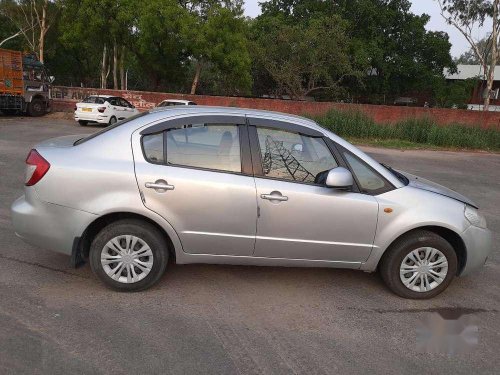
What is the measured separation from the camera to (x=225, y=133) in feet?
12.5

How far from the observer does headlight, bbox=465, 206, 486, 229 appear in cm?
391

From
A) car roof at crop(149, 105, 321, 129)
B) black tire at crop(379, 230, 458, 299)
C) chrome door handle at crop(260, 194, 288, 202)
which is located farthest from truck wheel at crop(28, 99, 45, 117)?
black tire at crop(379, 230, 458, 299)

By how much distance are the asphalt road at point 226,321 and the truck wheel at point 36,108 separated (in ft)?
61.7

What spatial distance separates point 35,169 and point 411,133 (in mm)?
17811

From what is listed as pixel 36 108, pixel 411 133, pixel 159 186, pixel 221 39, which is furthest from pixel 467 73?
pixel 159 186

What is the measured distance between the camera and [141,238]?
364cm

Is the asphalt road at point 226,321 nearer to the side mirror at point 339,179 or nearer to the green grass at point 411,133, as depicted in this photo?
the side mirror at point 339,179

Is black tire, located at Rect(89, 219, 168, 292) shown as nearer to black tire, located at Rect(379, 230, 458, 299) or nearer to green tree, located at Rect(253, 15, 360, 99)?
black tire, located at Rect(379, 230, 458, 299)

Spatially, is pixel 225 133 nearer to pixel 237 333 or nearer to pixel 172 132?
pixel 172 132

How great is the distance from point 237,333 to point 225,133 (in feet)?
5.49

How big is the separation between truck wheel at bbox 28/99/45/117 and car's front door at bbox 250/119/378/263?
2071cm

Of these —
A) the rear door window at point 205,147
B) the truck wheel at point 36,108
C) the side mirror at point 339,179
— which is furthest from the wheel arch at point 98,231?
the truck wheel at point 36,108

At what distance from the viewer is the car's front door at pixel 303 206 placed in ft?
12.0

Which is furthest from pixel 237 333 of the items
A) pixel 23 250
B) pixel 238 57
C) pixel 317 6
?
pixel 317 6
